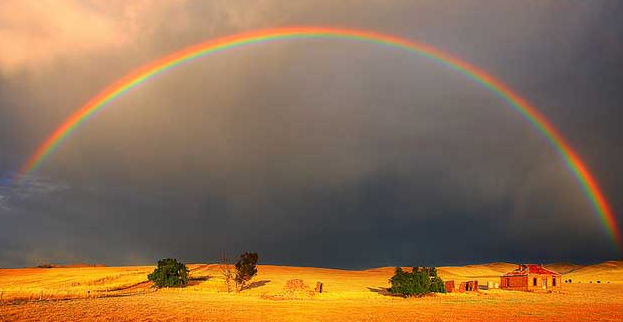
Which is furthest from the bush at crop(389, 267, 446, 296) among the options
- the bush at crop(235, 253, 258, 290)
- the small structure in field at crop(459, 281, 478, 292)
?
the bush at crop(235, 253, 258, 290)

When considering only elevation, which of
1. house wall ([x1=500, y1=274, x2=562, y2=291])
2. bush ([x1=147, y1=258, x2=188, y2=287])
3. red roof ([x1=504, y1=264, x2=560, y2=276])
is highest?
red roof ([x1=504, y1=264, x2=560, y2=276])

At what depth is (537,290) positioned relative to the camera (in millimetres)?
80938

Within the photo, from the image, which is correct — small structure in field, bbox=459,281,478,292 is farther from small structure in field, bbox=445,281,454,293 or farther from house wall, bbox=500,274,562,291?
house wall, bbox=500,274,562,291

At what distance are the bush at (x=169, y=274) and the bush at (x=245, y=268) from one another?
9.36 m

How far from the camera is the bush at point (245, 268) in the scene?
70688mm

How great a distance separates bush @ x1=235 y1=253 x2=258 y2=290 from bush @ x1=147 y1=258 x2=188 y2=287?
30.7ft

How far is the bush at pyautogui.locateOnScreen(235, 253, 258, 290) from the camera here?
70688mm

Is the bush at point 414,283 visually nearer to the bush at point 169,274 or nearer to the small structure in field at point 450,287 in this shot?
the small structure in field at point 450,287

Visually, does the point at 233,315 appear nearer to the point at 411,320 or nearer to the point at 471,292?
the point at 411,320

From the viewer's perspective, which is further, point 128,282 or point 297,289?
point 128,282

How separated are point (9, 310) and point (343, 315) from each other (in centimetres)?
2348

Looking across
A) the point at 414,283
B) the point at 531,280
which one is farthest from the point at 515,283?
the point at 414,283

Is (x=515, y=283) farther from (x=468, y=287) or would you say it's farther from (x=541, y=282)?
(x=468, y=287)

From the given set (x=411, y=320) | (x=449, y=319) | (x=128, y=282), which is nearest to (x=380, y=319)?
(x=411, y=320)
